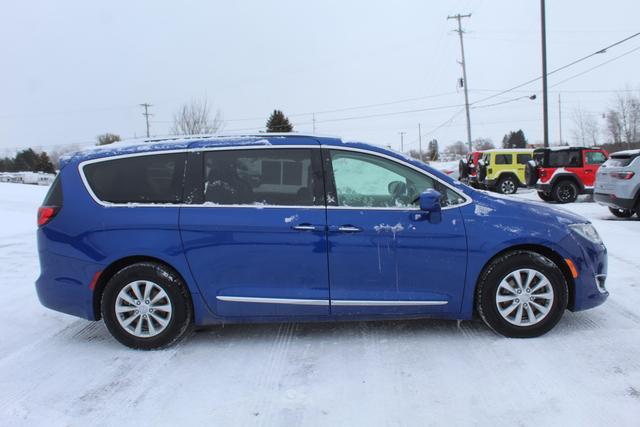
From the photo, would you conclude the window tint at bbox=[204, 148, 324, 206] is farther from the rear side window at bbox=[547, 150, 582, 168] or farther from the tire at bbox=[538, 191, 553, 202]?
the rear side window at bbox=[547, 150, 582, 168]

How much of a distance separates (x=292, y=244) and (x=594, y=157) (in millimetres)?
15419

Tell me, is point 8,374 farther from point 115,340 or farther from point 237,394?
point 237,394

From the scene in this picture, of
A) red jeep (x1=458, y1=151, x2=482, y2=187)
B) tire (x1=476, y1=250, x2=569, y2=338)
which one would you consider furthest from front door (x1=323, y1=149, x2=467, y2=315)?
red jeep (x1=458, y1=151, x2=482, y2=187)

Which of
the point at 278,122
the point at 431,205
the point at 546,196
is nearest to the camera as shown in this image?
the point at 431,205

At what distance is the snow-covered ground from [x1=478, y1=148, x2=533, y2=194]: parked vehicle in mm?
16448

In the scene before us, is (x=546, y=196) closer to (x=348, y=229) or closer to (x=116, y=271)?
(x=348, y=229)

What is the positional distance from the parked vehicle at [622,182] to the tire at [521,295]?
25.5 feet

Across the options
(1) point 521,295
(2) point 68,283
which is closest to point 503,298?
(1) point 521,295

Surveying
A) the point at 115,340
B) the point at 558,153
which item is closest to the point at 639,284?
the point at 115,340

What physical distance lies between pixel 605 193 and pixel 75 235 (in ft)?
35.6

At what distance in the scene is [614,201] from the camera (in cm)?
1051

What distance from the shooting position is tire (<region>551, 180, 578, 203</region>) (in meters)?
15.7

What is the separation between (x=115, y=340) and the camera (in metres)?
4.21

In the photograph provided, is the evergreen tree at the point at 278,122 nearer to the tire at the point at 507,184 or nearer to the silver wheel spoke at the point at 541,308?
the tire at the point at 507,184
